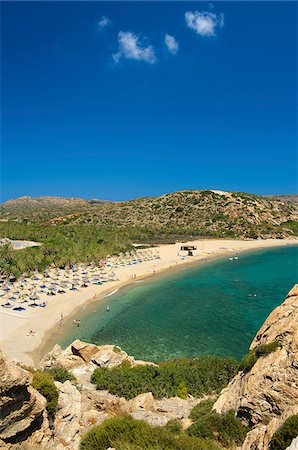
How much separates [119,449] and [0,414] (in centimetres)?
342

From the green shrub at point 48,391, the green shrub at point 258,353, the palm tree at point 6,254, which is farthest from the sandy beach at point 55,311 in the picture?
the green shrub at point 258,353

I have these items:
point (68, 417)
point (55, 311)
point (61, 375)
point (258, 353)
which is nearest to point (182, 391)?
point (61, 375)

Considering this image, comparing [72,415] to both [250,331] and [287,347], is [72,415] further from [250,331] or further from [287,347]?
[250,331]

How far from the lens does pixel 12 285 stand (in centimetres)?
4950

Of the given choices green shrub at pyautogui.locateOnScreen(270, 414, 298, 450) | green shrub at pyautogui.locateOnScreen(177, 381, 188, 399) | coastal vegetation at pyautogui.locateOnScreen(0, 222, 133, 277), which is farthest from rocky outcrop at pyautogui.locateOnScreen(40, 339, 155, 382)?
coastal vegetation at pyautogui.locateOnScreen(0, 222, 133, 277)

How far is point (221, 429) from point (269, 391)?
98.9 inches

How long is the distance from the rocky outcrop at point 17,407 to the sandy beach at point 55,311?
20.3 metres

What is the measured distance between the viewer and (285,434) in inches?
317

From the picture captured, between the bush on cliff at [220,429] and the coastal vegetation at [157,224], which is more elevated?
the coastal vegetation at [157,224]

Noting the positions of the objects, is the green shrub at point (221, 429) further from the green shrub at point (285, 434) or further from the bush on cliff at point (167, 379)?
the bush on cliff at point (167, 379)

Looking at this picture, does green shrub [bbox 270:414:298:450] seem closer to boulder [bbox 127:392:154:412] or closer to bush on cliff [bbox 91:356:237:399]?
boulder [bbox 127:392:154:412]

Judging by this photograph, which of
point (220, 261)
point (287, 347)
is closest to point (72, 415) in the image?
point (287, 347)

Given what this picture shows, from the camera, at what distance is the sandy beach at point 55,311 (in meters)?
31.3

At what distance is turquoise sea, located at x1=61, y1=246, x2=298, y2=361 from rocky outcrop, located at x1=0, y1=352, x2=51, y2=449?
68.2ft
